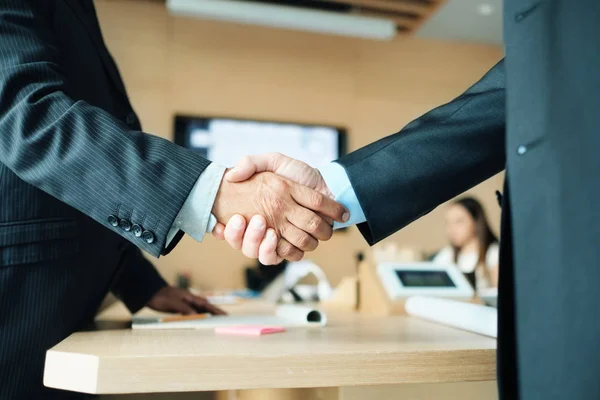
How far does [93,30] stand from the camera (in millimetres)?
1168

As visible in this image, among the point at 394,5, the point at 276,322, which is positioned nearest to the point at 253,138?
the point at 394,5

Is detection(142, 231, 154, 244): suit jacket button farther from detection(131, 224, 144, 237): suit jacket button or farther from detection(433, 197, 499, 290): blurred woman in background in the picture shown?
detection(433, 197, 499, 290): blurred woman in background

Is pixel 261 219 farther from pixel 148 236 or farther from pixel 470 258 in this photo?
pixel 470 258

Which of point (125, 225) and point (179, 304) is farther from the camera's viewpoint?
point (179, 304)

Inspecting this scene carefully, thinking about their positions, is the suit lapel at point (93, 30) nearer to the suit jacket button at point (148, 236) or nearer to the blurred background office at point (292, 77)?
the suit jacket button at point (148, 236)

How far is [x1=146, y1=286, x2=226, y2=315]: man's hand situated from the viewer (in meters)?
1.33

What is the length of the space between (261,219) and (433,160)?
311mm

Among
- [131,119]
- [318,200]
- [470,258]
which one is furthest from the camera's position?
[470,258]

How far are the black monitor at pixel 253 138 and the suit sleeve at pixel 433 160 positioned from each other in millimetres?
3480

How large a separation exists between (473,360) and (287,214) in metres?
0.39

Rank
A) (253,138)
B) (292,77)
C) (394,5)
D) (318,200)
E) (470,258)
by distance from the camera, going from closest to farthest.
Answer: (318,200) → (470,258) → (394,5) → (253,138) → (292,77)

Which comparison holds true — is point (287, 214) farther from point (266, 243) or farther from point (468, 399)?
point (468, 399)

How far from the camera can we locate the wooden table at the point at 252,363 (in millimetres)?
645

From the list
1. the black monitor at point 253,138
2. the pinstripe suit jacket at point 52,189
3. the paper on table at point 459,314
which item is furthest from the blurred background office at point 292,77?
the pinstripe suit jacket at point 52,189
